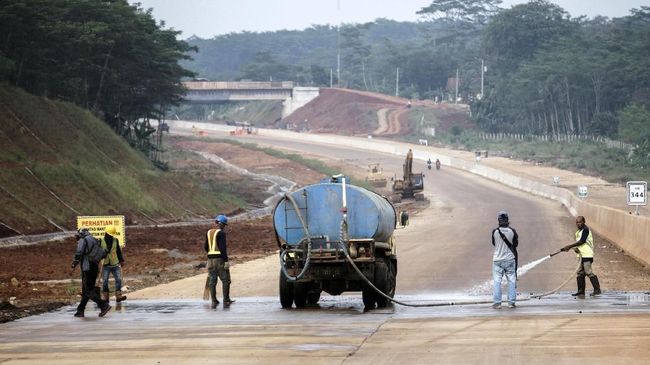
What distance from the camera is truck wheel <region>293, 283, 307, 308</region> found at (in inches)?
1108

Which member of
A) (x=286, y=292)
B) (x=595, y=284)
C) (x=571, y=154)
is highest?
(x=286, y=292)

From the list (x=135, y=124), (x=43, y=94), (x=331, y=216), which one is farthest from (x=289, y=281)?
(x=135, y=124)

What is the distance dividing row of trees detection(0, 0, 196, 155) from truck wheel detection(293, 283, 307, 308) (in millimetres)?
47914

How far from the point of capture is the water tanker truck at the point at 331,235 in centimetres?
2719

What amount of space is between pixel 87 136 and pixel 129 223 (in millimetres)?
17047

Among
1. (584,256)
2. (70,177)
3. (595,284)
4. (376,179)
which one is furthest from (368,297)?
(376,179)

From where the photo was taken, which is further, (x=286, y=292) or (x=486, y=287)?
(x=486, y=287)

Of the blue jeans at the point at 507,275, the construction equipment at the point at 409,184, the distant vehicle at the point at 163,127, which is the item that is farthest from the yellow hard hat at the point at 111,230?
the distant vehicle at the point at 163,127

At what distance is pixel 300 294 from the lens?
28.2m

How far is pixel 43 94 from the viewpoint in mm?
81625

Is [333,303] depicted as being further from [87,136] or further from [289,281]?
[87,136]

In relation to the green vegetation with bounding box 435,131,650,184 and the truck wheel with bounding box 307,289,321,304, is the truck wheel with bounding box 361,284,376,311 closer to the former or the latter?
the truck wheel with bounding box 307,289,321,304

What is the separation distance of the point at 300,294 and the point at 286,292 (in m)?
0.44

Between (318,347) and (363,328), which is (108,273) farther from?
(318,347)
